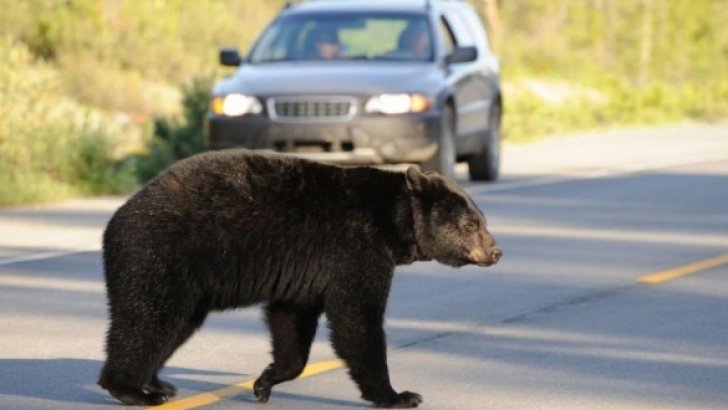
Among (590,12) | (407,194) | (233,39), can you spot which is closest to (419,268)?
(407,194)

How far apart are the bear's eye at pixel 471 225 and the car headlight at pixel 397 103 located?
10129 millimetres

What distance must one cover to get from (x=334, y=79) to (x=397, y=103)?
26.3 inches

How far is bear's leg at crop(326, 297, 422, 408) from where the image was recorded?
7.81 metres

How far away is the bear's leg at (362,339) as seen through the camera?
7812 mm

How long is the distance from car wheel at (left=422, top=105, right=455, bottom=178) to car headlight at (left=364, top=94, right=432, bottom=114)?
1.06 ft

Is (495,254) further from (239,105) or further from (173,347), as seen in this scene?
(239,105)

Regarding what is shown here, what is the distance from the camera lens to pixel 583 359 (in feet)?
31.6

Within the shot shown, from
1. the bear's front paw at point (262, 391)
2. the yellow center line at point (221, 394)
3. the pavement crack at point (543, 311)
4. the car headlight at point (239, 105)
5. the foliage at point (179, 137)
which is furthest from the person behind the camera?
the foliage at point (179, 137)

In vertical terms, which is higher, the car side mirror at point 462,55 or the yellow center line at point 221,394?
the yellow center line at point 221,394

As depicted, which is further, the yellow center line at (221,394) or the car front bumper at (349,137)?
the car front bumper at (349,137)

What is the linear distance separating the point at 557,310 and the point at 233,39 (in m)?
24.8

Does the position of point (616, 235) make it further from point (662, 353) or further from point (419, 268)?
point (662, 353)

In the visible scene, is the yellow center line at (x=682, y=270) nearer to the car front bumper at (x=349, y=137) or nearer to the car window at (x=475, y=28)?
the car front bumper at (x=349, y=137)

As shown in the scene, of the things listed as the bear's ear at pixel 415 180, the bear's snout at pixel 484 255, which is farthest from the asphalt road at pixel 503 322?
the bear's ear at pixel 415 180
